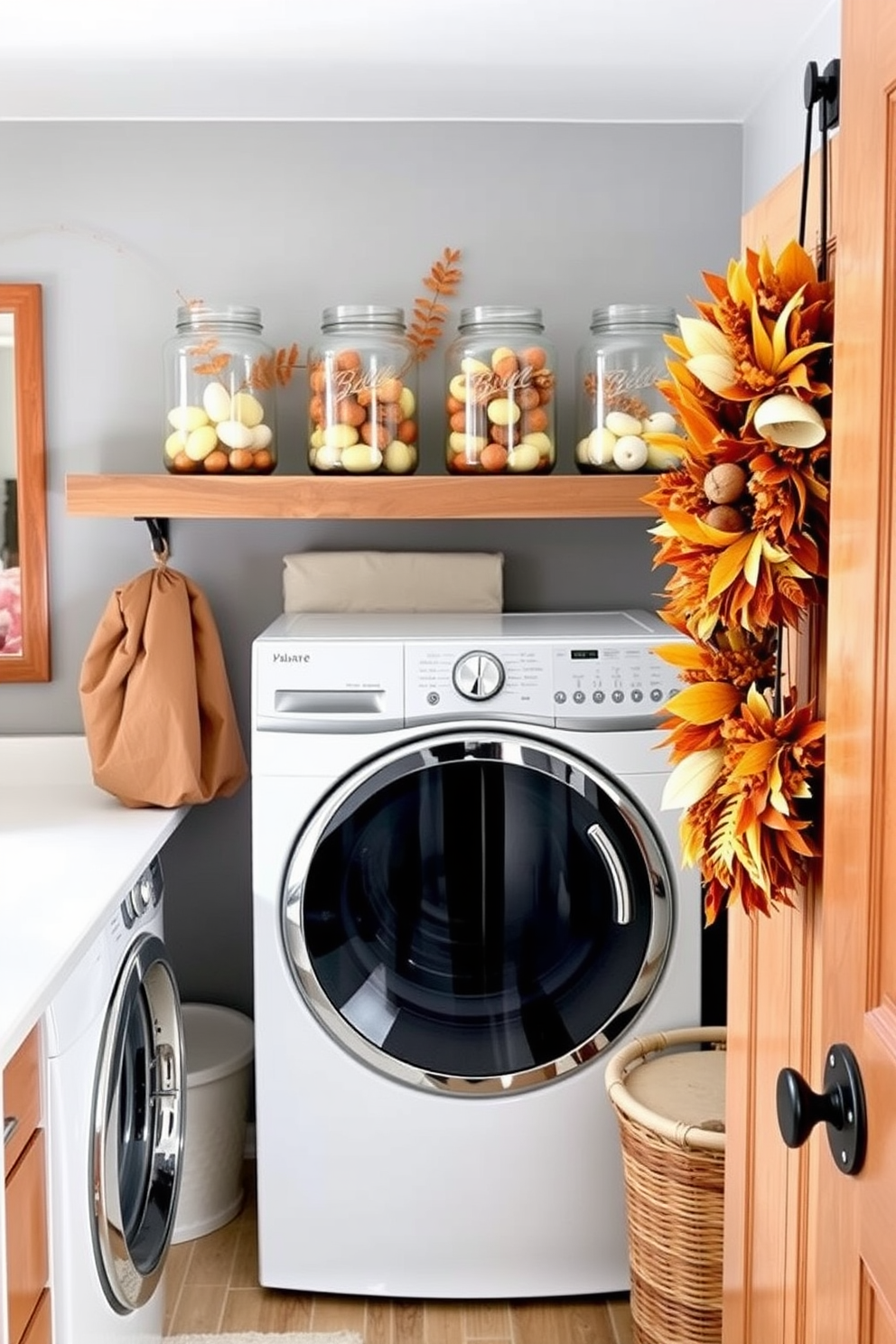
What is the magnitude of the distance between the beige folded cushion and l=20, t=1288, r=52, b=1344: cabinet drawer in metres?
1.46

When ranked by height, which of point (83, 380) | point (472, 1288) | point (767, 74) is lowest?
point (472, 1288)

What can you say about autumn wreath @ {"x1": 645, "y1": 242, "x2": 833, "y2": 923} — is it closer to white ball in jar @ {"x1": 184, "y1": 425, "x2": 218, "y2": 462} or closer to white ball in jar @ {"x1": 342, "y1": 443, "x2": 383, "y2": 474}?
white ball in jar @ {"x1": 342, "y1": 443, "x2": 383, "y2": 474}

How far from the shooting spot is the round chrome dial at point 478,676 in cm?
244

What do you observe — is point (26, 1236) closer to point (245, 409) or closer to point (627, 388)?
point (245, 409)

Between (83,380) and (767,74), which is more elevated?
(767,74)

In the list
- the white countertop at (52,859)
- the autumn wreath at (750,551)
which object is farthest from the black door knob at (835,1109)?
the white countertop at (52,859)

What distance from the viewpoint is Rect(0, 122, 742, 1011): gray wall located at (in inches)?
115

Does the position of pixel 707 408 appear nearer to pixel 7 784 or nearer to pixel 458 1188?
pixel 458 1188

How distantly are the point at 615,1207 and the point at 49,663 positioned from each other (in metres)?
1.54

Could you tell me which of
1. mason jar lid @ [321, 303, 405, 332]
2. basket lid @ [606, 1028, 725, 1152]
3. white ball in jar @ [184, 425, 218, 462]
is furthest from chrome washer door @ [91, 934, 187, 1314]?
mason jar lid @ [321, 303, 405, 332]

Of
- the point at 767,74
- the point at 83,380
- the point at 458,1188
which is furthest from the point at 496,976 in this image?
the point at 767,74

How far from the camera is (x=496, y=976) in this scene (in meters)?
2.50

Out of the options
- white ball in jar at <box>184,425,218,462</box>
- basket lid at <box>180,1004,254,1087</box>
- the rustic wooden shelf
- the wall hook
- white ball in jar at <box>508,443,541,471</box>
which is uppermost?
white ball in jar at <box>184,425,218,462</box>

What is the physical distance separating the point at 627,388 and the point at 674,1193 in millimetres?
1396
